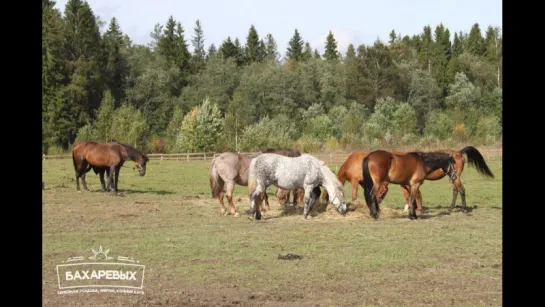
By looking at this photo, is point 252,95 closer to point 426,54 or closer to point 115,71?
point 115,71

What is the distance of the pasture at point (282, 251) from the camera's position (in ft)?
25.7

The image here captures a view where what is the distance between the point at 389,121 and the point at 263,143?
63.3 ft

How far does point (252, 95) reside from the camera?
252 feet

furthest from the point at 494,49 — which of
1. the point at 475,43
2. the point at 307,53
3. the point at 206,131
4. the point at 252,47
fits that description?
the point at 206,131

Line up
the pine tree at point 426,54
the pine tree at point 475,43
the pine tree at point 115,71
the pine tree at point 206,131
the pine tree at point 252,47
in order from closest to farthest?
the pine tree at point 206,131
the pine tree at point 115,71
the pine tree at point 426,54
the pine tree at point 475,43
the pine tree at point 252,47

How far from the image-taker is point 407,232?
12875mm

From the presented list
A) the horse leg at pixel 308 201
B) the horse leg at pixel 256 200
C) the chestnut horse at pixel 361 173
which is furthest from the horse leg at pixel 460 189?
the horse leg at pixel 256 200

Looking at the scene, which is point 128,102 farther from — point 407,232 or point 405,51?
point 407,232

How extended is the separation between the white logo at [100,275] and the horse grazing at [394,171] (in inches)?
Answer: 272

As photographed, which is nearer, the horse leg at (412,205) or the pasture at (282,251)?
the pasture at (282,251)

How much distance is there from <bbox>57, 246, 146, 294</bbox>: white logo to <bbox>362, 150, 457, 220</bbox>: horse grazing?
6.90 metres

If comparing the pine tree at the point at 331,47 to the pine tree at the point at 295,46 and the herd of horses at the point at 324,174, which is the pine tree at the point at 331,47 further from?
the herd of horses at the point at 324,174
